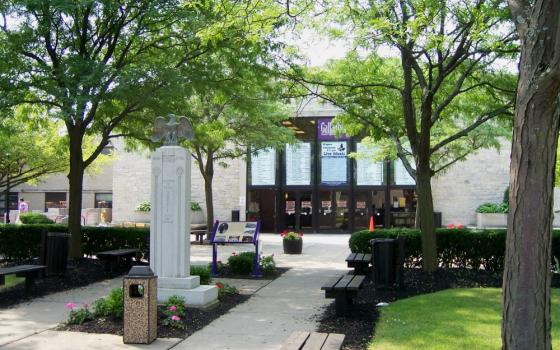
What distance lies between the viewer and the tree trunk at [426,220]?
476 inches

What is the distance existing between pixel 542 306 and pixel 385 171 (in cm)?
2773

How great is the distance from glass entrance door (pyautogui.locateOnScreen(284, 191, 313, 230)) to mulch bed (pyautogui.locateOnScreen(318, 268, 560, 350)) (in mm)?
19380

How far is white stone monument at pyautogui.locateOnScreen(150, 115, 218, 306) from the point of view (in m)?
8.92

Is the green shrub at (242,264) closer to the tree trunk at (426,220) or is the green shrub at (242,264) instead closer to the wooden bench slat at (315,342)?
the tree trunk at (426,220)

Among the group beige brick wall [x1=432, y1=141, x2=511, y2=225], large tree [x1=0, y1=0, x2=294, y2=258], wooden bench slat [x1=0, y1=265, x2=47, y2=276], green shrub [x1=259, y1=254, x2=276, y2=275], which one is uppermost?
large tree [x1=0, y1=0, x2=294, y2=258]

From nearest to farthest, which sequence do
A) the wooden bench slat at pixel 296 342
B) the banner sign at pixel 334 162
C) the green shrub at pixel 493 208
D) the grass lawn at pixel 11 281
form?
1. the wooden bench slat at pixel 296 342
2. the grass lawn at pixel 11 281
3. the green shrub at pixel 493 208
4. the banner sign at pixel 334 162

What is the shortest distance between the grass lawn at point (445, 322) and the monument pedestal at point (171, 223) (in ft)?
9.86

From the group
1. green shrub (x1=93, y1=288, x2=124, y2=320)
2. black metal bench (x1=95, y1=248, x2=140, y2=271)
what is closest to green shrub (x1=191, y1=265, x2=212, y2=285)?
green shrub (x1=93, y1=288, x2=124, y2=320)

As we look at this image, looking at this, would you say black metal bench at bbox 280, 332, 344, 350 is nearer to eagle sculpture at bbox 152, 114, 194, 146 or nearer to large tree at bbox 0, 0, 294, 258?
eagle sculpture at bbox 152, 114, 194, 146

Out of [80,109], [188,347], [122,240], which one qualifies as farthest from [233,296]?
[122,240]

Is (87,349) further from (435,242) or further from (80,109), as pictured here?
(435,242)

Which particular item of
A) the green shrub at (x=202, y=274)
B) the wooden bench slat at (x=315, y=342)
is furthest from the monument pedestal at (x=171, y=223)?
the wooden bench slat at (x=315, y=342)

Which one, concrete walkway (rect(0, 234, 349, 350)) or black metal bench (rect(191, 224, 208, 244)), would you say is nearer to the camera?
concrete walkway (rect(0, 234, 349, 350))

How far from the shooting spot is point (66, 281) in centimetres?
1144
